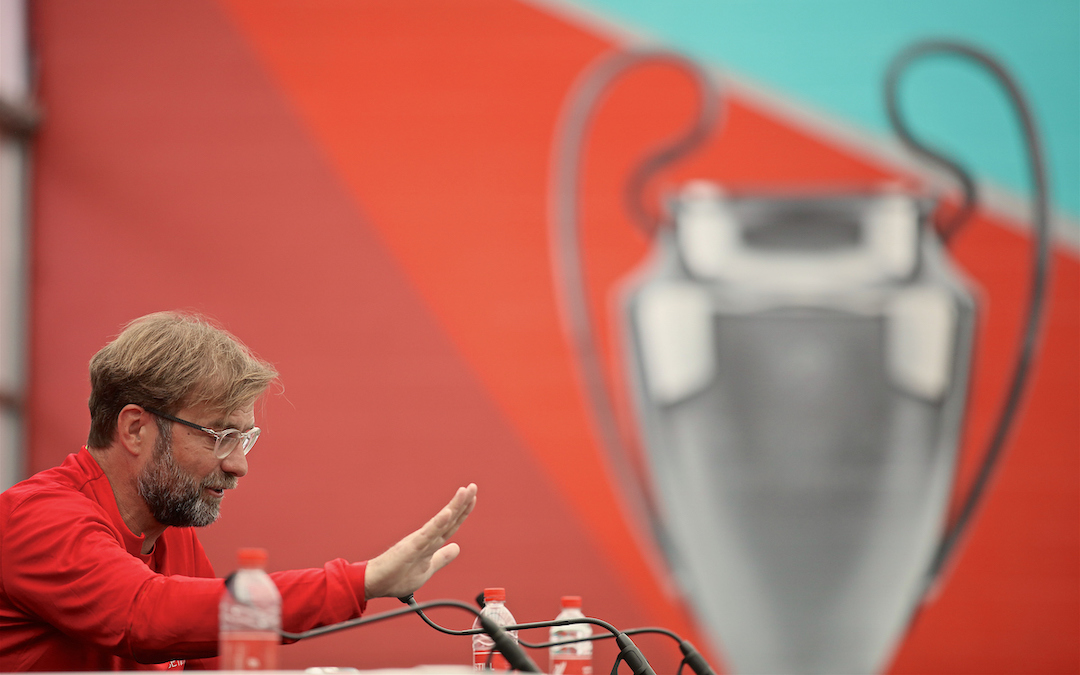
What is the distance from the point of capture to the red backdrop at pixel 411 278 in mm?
2820

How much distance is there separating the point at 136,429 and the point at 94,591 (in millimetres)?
250

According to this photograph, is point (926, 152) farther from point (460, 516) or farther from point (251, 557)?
point (251, 557)

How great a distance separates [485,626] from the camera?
3.21ft

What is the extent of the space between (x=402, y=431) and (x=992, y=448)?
5.66 ft

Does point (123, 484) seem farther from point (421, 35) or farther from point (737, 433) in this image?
point (421, 35)

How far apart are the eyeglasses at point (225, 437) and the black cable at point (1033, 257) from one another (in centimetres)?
218

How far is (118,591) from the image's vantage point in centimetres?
104

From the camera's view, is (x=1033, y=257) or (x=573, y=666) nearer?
(x=573, y=666)

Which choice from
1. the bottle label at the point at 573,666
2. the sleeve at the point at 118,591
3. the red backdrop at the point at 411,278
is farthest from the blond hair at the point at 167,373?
the red backdrop at the point at 411,278

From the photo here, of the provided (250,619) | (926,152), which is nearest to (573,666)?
(250,619)

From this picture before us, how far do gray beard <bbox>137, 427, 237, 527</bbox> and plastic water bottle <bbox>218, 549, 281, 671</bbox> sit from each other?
0.28 m

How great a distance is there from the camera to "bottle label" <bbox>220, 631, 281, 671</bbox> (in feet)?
3.02

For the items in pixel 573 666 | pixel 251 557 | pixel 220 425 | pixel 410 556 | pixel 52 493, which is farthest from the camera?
pixel 573 666

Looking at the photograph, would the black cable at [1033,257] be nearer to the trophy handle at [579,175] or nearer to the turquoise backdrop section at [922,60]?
the turquoise backdrop section at [922,60]
